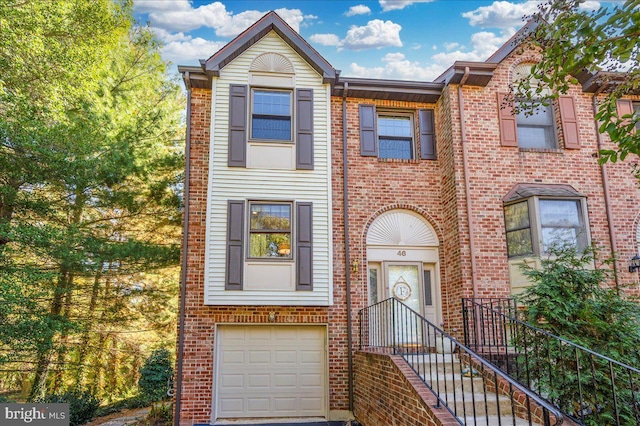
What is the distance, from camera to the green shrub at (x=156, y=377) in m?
10.8

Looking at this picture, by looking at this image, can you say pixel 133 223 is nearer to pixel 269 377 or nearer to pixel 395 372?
pixel 269 377

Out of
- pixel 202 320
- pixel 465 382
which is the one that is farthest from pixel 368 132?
pixel 465 382

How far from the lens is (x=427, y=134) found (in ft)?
35.9

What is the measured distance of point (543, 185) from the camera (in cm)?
1020

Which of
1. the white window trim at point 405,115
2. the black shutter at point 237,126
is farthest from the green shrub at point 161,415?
the white window trim at point 405,115

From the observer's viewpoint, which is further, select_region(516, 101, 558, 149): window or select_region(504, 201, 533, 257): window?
select_region(516, 101, 558, 149): window


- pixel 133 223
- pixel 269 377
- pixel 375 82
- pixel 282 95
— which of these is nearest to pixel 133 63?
pixel 133 223

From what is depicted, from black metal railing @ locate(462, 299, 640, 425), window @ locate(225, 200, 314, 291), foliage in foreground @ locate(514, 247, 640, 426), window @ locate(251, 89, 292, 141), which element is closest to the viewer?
black metal railing @ locate(462, 299, 640, 425)

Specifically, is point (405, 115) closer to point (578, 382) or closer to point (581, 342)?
point (581, 342)

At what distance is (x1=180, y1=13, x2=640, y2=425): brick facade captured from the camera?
363 inches

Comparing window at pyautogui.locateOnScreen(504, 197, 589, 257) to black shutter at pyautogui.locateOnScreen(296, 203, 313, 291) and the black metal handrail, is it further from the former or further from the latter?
black shutter at pyautogui.locateOnScreen(296, 203, 313, 291)

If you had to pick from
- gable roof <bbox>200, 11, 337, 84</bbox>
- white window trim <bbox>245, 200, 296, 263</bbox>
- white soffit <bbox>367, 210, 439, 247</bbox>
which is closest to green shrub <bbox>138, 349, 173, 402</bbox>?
white window trim <bbox>245, 200, 296, 263</bbox>

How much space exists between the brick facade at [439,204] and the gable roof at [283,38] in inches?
29.3

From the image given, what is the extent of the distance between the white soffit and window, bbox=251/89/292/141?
2740mm
